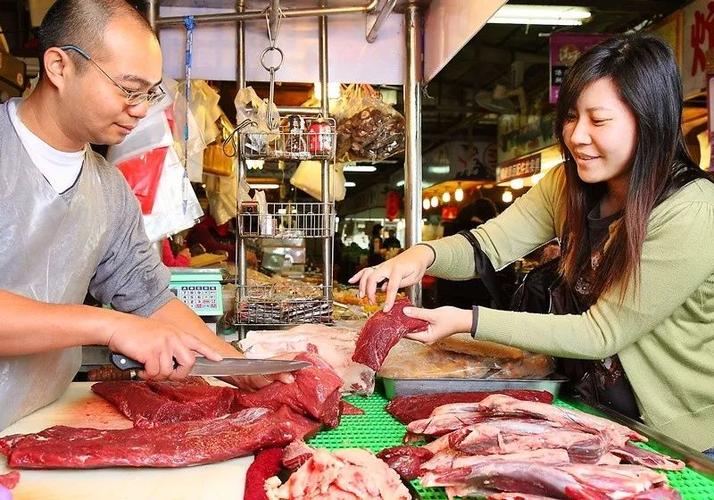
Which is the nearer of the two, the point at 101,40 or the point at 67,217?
the point at 101,40

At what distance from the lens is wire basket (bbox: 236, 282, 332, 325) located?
3.52 meters

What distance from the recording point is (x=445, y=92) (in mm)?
15547

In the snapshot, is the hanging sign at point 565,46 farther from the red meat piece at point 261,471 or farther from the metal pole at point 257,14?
the red meat piece at point 261,471

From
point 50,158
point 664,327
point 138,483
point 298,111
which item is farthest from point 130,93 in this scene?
point 664,327

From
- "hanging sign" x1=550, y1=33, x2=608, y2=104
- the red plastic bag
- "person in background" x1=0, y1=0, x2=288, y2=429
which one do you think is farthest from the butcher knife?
"hanging sign" x1=550, y1=33, x2=608, y2=104

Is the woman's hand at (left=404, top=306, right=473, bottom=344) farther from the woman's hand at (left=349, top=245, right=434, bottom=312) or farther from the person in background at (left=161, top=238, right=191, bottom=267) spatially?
the person in background at (left=161, top=238, right=191, bottom=267)

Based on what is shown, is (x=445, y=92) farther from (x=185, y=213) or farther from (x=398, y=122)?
(x=185, y=213)

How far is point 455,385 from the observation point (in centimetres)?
223

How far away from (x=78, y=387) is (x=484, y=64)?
11614 millimetres

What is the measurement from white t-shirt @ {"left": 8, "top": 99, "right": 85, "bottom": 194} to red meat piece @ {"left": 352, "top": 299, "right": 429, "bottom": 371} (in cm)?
115

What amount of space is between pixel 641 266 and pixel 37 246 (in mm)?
1968

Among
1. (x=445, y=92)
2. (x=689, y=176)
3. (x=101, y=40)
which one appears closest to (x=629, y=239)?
(x=689, y=176)

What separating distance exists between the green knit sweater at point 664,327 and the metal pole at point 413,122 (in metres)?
1.70

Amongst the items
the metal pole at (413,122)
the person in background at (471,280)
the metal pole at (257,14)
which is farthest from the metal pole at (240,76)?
the person in background at (471,280)
